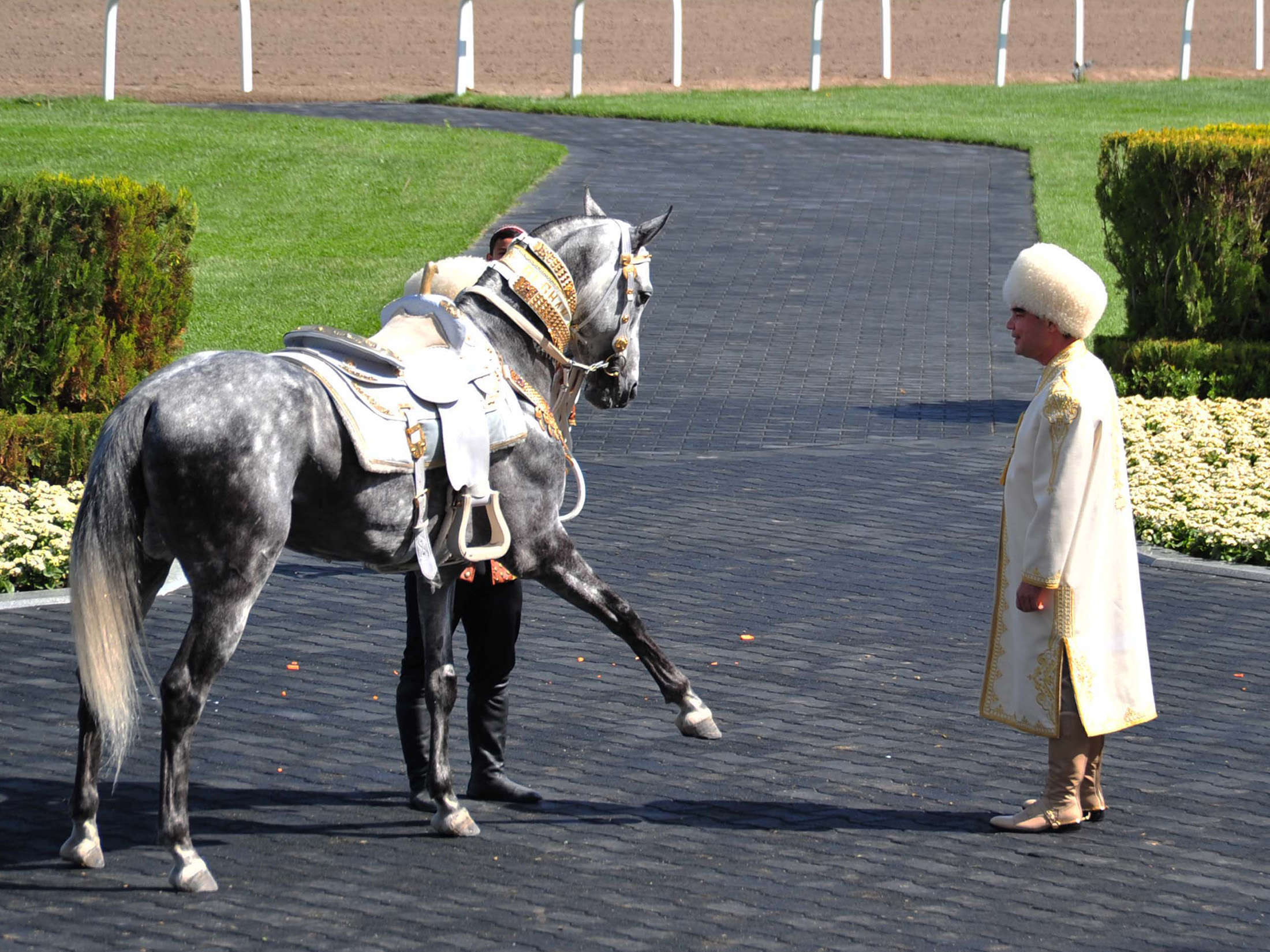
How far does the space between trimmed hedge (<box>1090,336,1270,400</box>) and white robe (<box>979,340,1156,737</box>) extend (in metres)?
7.52

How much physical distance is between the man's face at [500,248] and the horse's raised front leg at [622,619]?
1037 mm

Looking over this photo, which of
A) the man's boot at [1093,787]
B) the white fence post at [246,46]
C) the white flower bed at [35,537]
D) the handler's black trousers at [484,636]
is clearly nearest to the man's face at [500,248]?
the handler's black trousers at [484,636]

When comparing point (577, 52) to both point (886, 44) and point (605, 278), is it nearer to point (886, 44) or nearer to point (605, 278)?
point (886, 44)

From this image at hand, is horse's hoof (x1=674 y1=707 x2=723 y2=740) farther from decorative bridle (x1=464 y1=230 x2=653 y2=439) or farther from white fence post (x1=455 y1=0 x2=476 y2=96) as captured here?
white fence post (x1=455 y1=0 x2=476 y2=96)

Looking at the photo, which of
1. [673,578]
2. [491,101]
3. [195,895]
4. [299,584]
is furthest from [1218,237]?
[491,101]

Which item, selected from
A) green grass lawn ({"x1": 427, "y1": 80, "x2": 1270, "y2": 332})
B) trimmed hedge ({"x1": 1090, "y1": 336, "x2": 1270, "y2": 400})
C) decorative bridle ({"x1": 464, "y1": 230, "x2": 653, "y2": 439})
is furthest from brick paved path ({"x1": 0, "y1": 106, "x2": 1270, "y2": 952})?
green grass lawn ({"x1": 427, "y1": 80, "x2": 1270, "y2": 332})

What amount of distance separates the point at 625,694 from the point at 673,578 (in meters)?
1.65

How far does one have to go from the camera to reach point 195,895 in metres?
5.23

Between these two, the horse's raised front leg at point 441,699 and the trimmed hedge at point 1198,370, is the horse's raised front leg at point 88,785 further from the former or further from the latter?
the trimmed hedge at point 1198,370

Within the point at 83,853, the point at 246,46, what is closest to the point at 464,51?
the point at 246,46

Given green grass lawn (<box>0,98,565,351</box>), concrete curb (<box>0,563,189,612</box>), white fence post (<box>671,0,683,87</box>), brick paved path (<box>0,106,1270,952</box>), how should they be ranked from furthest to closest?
white fence post (<box>671,0,683,87</box>)
green grass lawn (<box>0,98,565,351</box>)
concrete curb (<box>0,563,189,612</box>)
brick paved path (<box>0,106,1270,952</box>)

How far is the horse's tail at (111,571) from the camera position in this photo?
5.02 metres

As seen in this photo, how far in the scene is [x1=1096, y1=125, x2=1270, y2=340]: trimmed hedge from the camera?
1294 cm

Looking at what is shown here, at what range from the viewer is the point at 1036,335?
5.83 m
